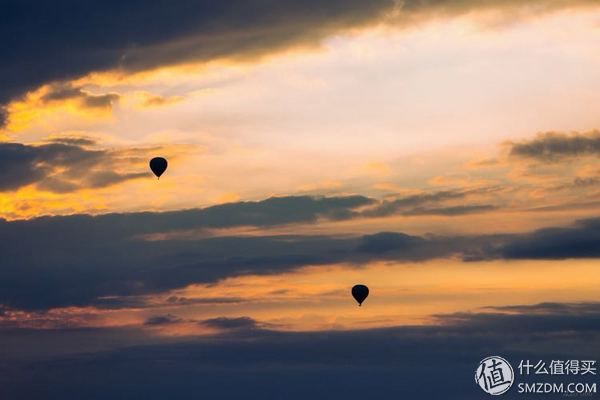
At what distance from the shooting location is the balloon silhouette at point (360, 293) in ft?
531

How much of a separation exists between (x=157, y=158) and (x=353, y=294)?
127 ft

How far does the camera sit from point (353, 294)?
6422 inches

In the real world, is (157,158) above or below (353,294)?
above

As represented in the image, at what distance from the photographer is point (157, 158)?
15738 centimetres

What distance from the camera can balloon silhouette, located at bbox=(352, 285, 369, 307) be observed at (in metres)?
162

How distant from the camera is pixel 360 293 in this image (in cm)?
16312
